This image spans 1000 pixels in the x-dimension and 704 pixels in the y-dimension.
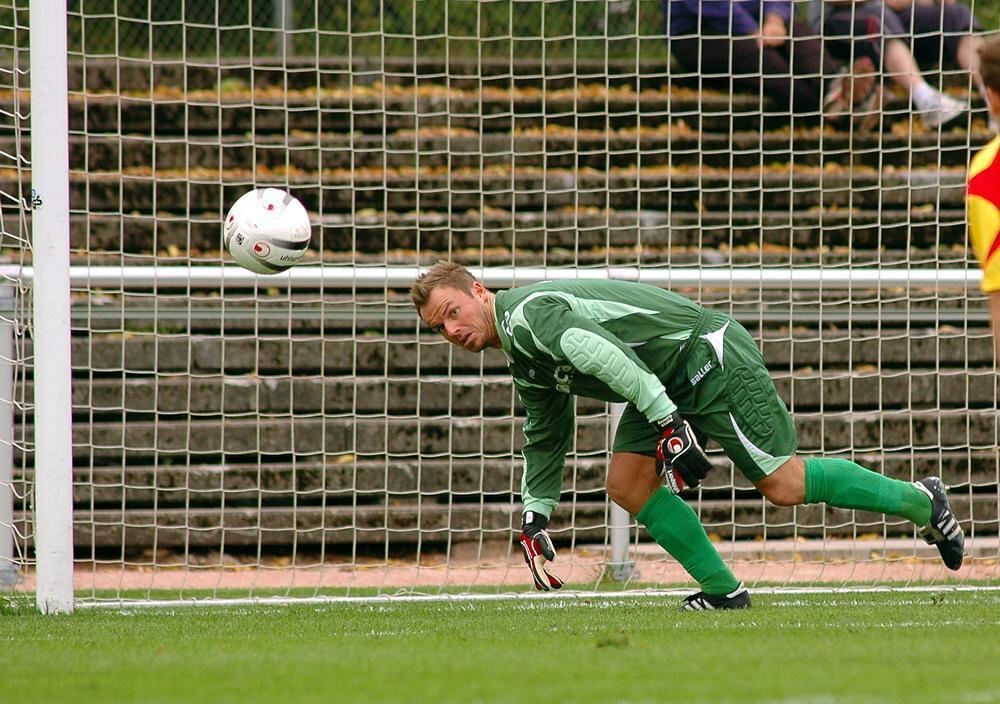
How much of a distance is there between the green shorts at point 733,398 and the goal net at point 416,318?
162 centimetres

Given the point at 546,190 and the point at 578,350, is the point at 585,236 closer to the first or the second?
the point at 546,190

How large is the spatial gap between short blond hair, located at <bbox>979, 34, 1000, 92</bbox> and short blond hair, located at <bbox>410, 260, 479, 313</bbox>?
6.50 ft

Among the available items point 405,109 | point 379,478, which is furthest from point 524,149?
point 379,478

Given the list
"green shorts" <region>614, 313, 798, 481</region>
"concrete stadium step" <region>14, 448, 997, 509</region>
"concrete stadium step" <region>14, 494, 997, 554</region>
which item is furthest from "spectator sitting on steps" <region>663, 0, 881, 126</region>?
"green shorts" <region>614, 313, 798, 481</region>

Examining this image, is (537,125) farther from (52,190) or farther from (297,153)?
(52,190)

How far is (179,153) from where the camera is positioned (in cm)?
1035

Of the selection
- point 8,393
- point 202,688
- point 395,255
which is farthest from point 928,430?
point 202,688

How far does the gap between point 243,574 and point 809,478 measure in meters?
3.94

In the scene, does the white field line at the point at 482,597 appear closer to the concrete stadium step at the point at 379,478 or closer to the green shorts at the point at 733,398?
the green shorts at the point at 733,398

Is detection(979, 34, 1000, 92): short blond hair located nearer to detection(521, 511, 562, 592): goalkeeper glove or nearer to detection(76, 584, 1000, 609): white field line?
detection(521, 511, 562, 592): goalkeeper glove

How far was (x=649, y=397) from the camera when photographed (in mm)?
4902

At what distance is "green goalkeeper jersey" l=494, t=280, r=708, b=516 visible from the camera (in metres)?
4.90

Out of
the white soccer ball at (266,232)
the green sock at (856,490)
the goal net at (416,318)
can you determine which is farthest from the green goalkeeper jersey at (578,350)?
the goal net at (416,318)

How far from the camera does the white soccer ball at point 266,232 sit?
5.61m
